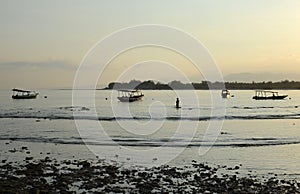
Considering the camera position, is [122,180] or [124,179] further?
[124,179]

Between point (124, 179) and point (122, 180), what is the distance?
0.81 feet

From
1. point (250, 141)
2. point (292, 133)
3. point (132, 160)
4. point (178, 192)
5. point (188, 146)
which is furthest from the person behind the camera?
point (292, 133)

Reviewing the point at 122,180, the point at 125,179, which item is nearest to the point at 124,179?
the point at 125,179

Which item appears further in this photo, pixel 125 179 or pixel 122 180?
pixel 125 179

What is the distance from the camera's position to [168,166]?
82.8 feet

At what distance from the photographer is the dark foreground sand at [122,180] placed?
→ 1886cm

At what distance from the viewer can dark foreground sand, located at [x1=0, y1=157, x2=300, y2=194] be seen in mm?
18859

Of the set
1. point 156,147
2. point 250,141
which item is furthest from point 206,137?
point 156,147

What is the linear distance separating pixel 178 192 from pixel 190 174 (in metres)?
4.21

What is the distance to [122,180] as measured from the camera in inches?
822

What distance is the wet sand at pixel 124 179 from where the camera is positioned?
62.0ft

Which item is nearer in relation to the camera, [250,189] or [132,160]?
[250,189]

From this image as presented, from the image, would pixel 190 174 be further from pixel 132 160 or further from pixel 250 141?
pixel 250 141

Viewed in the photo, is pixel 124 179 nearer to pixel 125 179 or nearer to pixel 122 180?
pixel 125 179
